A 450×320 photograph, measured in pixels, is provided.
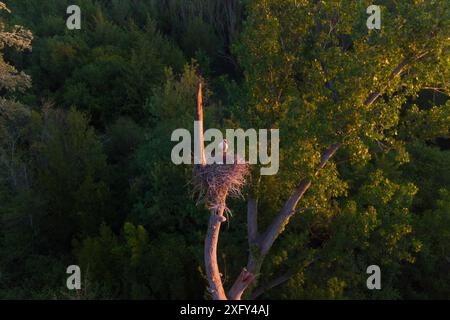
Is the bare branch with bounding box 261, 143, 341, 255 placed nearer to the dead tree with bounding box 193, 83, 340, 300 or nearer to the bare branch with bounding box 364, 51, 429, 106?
the dead tree with bounding box 193, 83, 340, 300

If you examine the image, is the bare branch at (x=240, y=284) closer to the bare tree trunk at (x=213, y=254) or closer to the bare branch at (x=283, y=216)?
the bare branch at (x=283, y=216)

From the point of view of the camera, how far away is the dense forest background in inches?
407

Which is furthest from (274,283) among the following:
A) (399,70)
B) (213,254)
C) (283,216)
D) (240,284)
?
(399,70)

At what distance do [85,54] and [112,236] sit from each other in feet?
59.3

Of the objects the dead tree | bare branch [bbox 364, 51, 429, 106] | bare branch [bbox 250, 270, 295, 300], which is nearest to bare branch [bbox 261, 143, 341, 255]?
the dead tree

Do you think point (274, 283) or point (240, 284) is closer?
point (240, 284)

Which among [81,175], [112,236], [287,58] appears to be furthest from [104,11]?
[287,58]

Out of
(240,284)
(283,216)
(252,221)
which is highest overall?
(283,216)

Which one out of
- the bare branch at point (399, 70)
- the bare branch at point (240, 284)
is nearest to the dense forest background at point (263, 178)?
the bare branch at point (399, 70)

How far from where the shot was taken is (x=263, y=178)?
1169 centimetres

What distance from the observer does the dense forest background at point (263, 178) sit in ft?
33.9

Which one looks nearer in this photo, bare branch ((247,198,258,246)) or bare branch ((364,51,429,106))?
bare branch ((364,51,429,106))

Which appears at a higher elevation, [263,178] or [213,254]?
[263,178]

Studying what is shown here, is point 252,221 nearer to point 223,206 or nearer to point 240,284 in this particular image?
point 240,284
